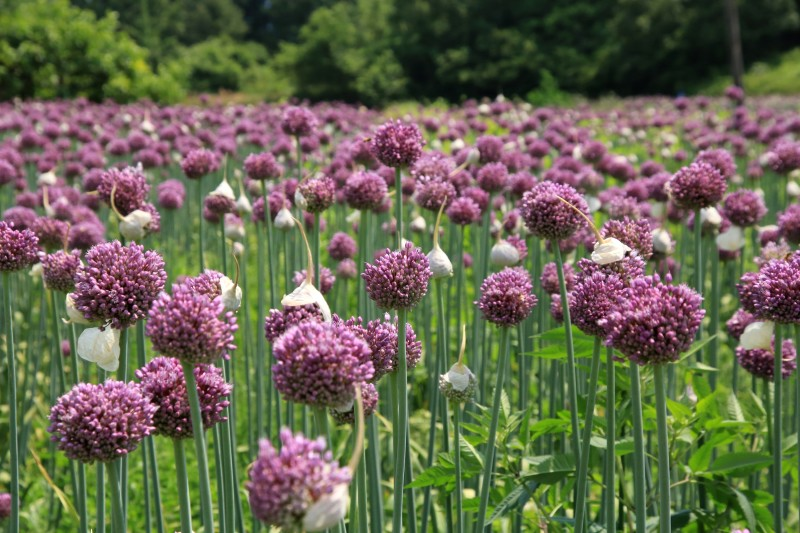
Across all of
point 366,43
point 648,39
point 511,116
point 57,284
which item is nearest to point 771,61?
point 648,39

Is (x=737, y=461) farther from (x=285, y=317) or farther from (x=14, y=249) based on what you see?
(x=14, y=249)

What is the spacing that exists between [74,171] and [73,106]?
571 cm

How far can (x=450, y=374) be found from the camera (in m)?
1.77

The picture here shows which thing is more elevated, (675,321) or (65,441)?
(675,321)

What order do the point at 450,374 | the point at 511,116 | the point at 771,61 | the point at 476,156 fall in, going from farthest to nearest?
the point at 771,61 → the point at 511,116 → the point at 476,156 → the point at 450,374

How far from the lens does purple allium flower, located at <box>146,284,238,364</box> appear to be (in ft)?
3.83

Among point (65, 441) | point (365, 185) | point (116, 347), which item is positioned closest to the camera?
point (65, 441)

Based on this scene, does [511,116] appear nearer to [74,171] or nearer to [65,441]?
[74,171]

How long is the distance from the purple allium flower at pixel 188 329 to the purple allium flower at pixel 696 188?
169 centimetres

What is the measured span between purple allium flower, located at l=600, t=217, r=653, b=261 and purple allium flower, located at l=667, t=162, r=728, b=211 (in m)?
0.42

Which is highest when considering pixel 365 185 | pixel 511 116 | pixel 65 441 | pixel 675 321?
pixel 511 116

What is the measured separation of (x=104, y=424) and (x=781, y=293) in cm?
137

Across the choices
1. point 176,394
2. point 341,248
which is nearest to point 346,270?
point 341,248

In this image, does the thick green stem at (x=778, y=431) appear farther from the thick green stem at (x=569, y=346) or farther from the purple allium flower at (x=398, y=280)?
the purple allium flower at (x=398, y=280)
